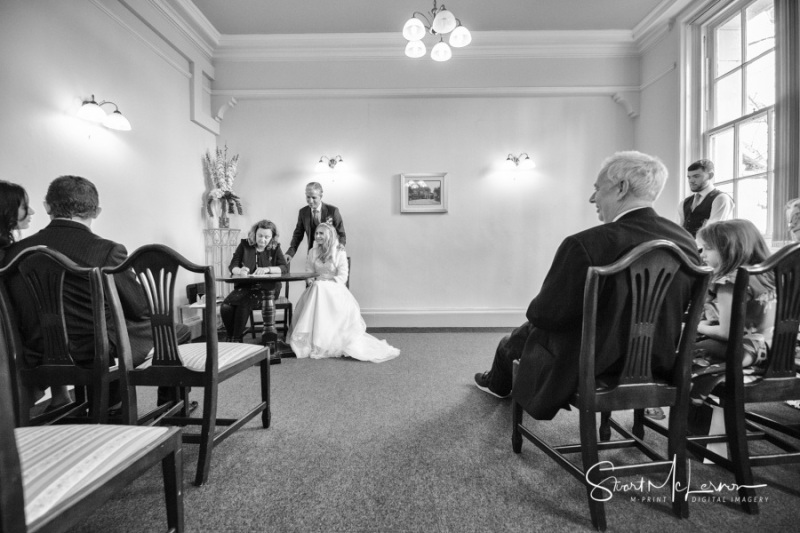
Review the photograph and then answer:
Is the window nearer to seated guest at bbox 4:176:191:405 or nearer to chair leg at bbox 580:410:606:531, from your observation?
chair leg at bbox 580:410:606:531

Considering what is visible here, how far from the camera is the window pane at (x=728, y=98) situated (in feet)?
13.6

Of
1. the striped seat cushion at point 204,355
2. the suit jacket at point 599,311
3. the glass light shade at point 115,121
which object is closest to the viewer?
the suit jacket at point 599,311

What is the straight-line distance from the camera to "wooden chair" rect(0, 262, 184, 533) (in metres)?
0.66

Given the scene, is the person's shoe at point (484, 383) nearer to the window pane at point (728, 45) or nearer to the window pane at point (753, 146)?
the window pane at point (753, 146)

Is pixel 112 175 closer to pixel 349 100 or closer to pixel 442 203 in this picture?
pixel 349 100

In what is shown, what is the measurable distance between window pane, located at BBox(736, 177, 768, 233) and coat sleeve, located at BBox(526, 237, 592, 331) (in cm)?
340

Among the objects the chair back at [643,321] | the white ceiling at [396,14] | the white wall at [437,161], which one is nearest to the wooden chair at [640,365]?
the chair back at [643,321]

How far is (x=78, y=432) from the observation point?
1.05 m

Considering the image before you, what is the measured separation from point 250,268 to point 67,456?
3.71 m

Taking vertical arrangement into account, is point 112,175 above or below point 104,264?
above

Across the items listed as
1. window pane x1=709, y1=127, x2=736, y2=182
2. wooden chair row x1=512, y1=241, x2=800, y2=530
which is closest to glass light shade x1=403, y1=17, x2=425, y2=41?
wooden chair row x1=512, y1=241, x2=800, y2=530

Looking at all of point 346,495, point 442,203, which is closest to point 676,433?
point 346,495

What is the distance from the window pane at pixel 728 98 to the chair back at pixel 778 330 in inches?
146

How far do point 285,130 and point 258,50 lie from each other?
3.61 ft
